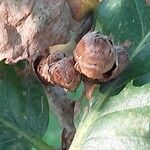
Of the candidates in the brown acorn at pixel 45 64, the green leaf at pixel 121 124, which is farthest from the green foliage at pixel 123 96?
the brown acorn at pixel 45 64

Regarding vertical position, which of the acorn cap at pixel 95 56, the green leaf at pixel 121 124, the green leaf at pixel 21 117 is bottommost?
the green leaf at pixel 21 117

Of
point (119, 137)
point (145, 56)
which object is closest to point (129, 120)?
point (119, 137)

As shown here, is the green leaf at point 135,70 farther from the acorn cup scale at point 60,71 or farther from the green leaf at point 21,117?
the green leaf at point 21,117

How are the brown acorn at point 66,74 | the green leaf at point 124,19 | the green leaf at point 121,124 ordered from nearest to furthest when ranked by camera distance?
the green leaf at point 121,124, the brown acorn at point 66,74, the green leaf at point 124,19

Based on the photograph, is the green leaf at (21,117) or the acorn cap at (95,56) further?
the green leaf at (21,117)

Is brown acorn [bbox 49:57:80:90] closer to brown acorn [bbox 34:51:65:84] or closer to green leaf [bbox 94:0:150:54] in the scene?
brown acorn [bbox 34:51:65:84]

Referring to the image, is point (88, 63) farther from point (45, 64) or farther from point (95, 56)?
point (45, 64)

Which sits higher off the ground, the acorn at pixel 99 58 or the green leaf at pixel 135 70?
the acorn at pixel 99 58
